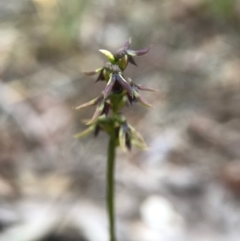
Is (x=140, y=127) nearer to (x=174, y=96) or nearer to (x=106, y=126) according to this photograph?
(x=174, y=96)

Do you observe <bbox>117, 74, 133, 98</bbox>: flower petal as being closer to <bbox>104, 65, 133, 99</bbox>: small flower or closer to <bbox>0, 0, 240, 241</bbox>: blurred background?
<bbox>104, 65, 133, 99</bbox>: small flower

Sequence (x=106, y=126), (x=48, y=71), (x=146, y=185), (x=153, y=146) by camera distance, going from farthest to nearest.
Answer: (x=48, y=71) < (x=153, y=146) < (x=146, y=185) < (x=106, y=126)

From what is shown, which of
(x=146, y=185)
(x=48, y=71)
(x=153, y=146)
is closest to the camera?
(x=146, y=185)

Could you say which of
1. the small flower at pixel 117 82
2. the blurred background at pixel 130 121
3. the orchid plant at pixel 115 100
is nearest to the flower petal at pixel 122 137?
the orchid plant at pixel 115 100

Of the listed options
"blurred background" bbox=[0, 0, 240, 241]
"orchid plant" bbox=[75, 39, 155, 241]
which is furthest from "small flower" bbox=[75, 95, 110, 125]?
"blurred background" bbox=[0, 0, 240, 241]

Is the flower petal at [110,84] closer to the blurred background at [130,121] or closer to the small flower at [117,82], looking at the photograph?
the small flower at [117,82]

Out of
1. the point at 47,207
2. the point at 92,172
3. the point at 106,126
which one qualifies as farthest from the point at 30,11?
the point at 106,126

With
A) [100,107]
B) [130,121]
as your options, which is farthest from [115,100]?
[130,121]
